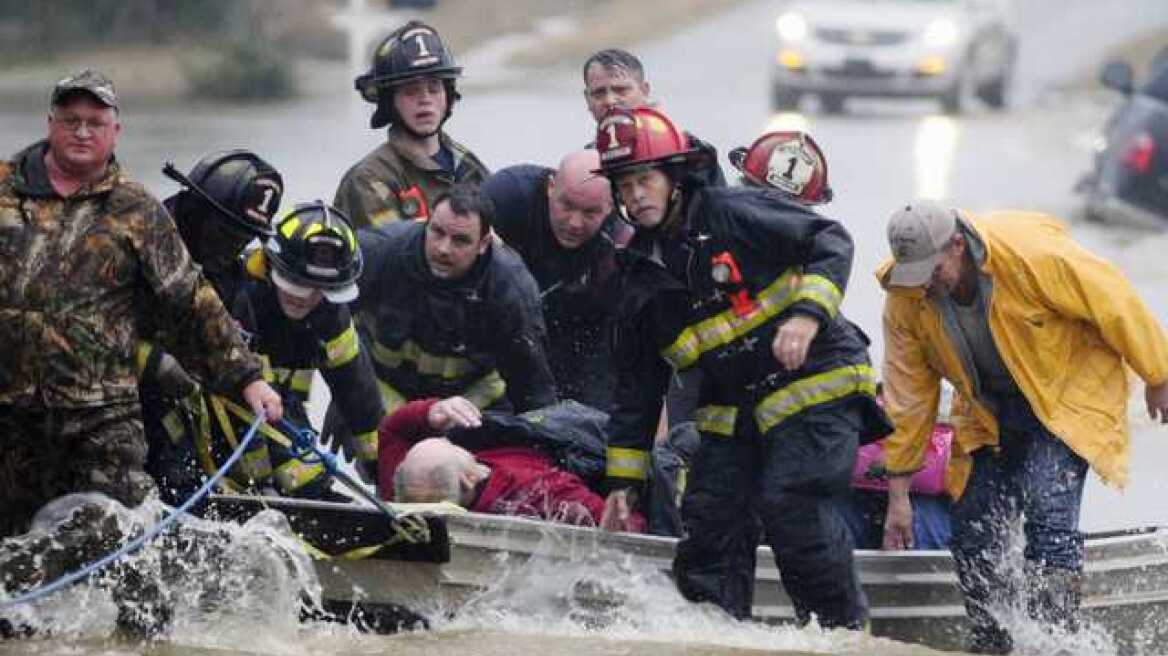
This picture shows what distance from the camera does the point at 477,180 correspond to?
34.2 ft

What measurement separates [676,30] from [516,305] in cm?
3523

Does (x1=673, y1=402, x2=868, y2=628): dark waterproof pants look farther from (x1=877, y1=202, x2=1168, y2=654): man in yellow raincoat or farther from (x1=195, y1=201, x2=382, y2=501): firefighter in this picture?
(x1=195, y1=201, x2=382, y2=501): firefighter

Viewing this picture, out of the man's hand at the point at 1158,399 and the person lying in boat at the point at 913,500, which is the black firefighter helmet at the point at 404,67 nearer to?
the person lying in boat at the point at 913,500

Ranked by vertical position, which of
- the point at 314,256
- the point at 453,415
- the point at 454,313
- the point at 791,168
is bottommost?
the point at 453,415

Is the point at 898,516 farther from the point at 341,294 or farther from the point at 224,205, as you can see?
the point at 224,205

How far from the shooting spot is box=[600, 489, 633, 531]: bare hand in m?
8.33

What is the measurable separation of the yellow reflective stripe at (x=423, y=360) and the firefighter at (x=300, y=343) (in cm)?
63

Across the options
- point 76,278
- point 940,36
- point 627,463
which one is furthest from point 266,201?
point 940,36

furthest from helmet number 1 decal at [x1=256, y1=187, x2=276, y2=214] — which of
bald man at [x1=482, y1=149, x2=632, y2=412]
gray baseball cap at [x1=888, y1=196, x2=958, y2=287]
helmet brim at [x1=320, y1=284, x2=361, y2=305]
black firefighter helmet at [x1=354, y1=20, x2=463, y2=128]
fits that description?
black firefighter helmet at [x1=354, y1=20, x2=463, y2=128]

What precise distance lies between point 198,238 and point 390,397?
1545 millimetres

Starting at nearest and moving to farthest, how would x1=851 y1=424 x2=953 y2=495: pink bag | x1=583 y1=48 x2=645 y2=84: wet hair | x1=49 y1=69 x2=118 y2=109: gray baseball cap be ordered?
x1=49 y1=69 x2=118 y2=109: gray baseball cap → x1=851 y1=424 x2=953 y2=495: pink bag → x1=583 y1=48 x2=645 y2=84: wet hair

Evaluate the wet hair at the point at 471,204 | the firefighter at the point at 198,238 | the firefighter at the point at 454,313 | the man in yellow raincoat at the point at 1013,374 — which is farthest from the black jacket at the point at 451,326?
the man in yellow raincoat at the point at 1013,374

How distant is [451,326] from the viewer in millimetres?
9289

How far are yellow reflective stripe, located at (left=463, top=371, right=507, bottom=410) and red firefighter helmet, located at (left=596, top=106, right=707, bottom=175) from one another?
172 centimetres
